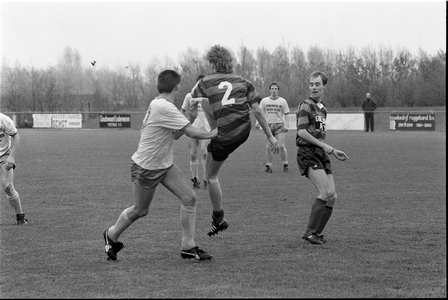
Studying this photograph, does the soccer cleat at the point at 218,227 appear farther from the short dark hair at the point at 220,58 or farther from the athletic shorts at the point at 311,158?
the short dark hair at the point at 220,58

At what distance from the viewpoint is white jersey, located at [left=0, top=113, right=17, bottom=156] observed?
9.38m

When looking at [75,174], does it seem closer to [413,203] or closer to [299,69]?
[413,203]

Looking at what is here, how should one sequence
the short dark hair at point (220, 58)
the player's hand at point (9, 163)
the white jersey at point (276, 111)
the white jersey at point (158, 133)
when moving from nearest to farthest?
the white jersey at point (158, 133) → the short dark hair at point (220, 58) → the player's hand at point (9, 163) → the white jersey at point (276, 111)

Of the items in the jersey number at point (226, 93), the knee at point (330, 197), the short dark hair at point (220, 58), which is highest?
the short dark hair at point (220, 58)

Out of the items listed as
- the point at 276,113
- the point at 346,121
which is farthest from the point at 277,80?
the point at 276,113

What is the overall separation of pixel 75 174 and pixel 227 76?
388 inches

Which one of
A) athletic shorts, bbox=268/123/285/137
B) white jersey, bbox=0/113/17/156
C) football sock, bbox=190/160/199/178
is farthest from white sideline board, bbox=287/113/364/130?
white jersey, bbox=0/113/17/156

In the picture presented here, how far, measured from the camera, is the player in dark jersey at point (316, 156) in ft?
25.5

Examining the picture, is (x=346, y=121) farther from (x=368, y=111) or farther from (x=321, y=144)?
(x=321, y=144)

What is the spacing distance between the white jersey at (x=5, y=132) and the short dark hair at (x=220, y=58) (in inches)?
129

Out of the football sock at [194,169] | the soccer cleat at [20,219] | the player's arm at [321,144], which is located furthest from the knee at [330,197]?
the football sock at [194,169]

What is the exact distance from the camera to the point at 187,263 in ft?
22.2

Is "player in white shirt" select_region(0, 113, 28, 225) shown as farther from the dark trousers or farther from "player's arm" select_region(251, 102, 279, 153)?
the dark trousers

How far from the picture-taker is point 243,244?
768 centimetres
